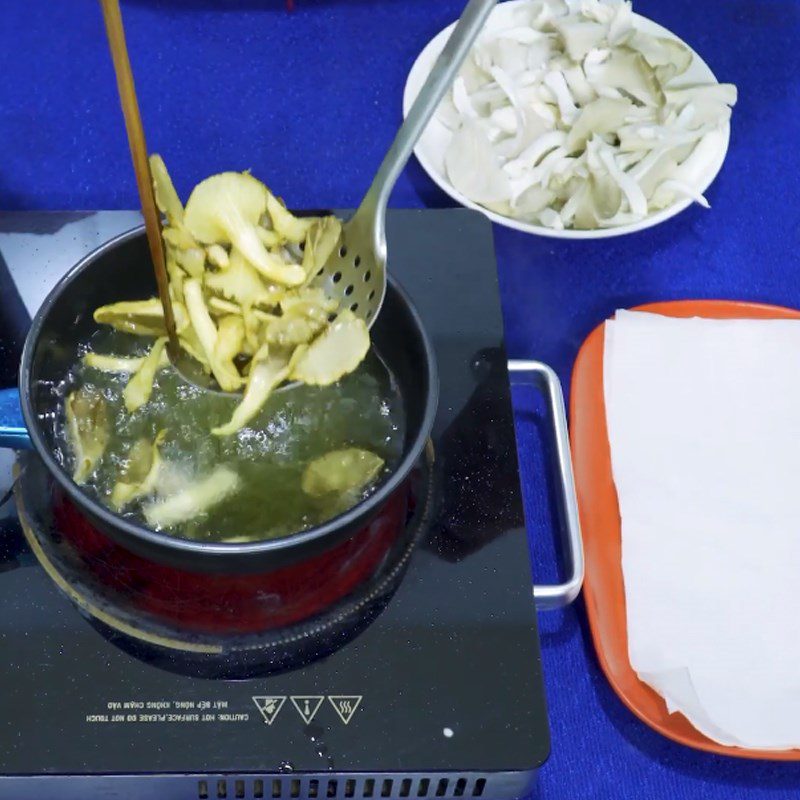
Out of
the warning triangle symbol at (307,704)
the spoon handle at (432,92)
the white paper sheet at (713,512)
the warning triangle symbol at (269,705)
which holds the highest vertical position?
the spoon handle at (432,92)

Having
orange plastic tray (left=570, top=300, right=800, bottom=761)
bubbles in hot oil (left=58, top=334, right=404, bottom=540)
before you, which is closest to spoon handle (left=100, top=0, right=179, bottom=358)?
bubbles in hot oil (left=58, top=334, right=404, bottom=540)

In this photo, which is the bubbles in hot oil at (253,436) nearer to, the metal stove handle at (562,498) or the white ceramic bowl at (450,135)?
the metal stove handle at (562,498)

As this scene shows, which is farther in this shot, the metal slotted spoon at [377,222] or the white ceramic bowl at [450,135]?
the white ceramic bowl at [450,135]

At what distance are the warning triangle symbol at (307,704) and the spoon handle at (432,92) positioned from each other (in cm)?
35

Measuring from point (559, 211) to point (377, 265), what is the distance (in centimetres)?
42

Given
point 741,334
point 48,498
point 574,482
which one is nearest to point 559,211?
point 741,334

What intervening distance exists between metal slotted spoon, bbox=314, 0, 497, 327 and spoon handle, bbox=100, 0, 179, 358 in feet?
0.42

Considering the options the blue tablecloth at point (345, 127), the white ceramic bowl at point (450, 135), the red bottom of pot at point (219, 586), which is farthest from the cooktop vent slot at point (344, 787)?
the white ceramic bowl at point (450, 135)

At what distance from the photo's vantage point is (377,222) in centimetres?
68

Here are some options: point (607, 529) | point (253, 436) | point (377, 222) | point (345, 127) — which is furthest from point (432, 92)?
point (345, 127)

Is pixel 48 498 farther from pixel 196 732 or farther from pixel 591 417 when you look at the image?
pixel 591 417

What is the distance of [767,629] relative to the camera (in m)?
0.74

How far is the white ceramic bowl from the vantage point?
0.97 m

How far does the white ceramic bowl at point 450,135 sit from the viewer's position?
0.97 metres
